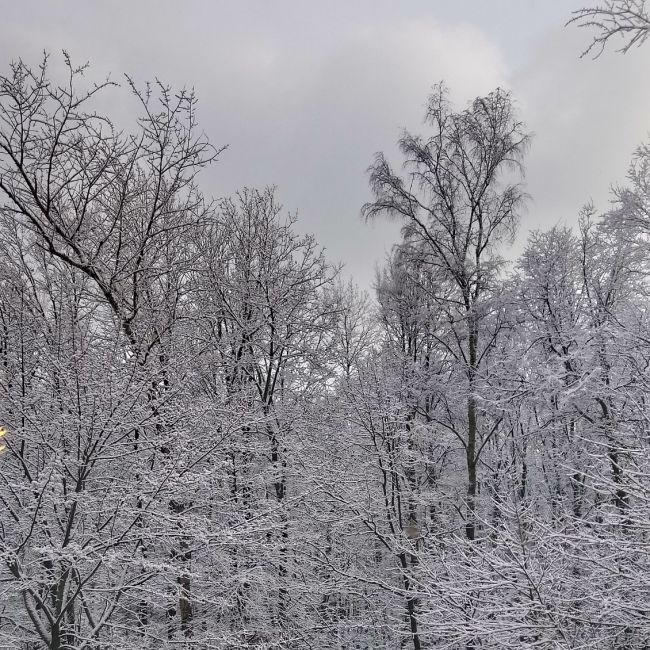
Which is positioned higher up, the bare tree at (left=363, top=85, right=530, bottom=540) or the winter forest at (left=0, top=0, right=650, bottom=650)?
the bare tree at (left=363, top=85, right=530, bottom=540)

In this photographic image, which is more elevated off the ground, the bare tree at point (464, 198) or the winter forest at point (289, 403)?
the bare tree at point (464, 198)

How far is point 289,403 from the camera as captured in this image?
37.8ft

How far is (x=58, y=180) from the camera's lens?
6215 mm

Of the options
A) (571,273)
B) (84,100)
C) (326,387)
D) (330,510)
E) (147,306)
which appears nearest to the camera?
(84,100)

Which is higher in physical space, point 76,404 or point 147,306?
point 147,306

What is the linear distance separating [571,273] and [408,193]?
4.31 m

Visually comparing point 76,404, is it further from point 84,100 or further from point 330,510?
point 330,510

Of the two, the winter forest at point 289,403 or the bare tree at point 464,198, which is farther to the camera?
the bare tree at point 464,198

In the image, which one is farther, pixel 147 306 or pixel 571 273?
pixel 571 273

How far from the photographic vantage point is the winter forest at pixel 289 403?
214 inches

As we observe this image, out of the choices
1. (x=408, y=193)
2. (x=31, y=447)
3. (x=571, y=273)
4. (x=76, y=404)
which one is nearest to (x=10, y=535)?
(x=31, y=447)

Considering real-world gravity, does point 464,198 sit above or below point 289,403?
above

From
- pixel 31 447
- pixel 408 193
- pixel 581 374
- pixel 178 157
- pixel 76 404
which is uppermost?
pixel 408 193

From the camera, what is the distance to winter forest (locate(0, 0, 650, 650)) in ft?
17.8
